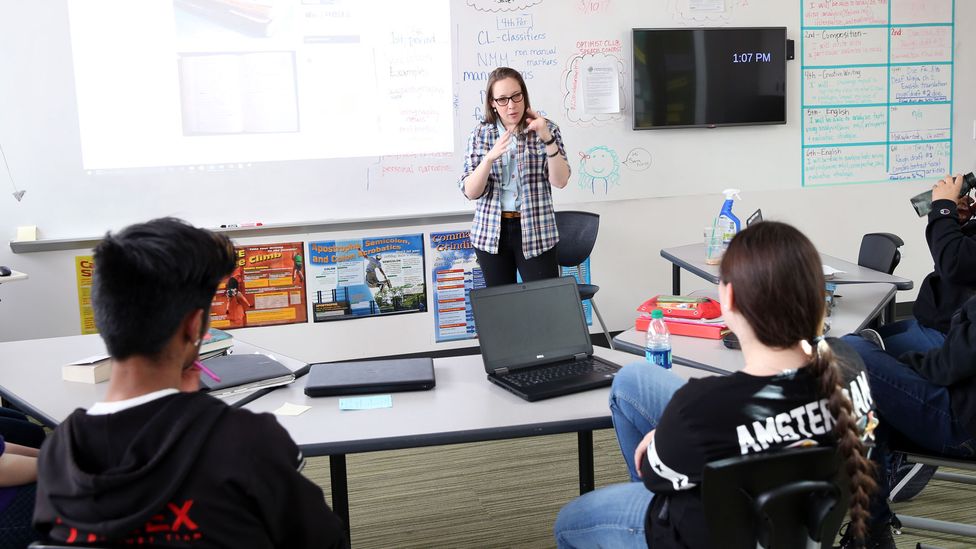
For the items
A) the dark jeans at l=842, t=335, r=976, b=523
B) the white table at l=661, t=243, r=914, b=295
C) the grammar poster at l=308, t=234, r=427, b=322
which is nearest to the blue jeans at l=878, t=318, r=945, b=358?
the white table at l=661, t=243, r=914, b=295

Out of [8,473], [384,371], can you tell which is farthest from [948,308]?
[8,473]

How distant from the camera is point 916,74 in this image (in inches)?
205

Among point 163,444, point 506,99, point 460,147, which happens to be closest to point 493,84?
point 506,99

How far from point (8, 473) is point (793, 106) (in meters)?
4.58

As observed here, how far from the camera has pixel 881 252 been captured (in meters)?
3.63

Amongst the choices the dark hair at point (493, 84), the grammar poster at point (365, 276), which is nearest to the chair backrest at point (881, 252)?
the dark hair at point (493, 84)

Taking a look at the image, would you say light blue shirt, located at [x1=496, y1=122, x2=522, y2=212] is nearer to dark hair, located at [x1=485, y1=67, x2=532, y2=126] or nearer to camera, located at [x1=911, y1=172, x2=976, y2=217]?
dark hair, located at [x1=485, y1=67, x2=532, y2=126]

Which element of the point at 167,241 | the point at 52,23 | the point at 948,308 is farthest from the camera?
the point at 52,23

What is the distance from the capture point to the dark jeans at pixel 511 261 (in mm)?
3783

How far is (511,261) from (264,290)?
58.3 inches

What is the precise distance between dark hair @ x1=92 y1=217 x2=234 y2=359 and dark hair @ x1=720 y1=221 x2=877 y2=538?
92cm

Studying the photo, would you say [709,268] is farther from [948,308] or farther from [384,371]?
[384,371]

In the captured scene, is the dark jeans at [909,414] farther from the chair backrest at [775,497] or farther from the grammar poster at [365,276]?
the grammar poster at [365,276]

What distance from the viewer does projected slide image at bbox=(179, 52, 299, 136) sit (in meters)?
4.26
